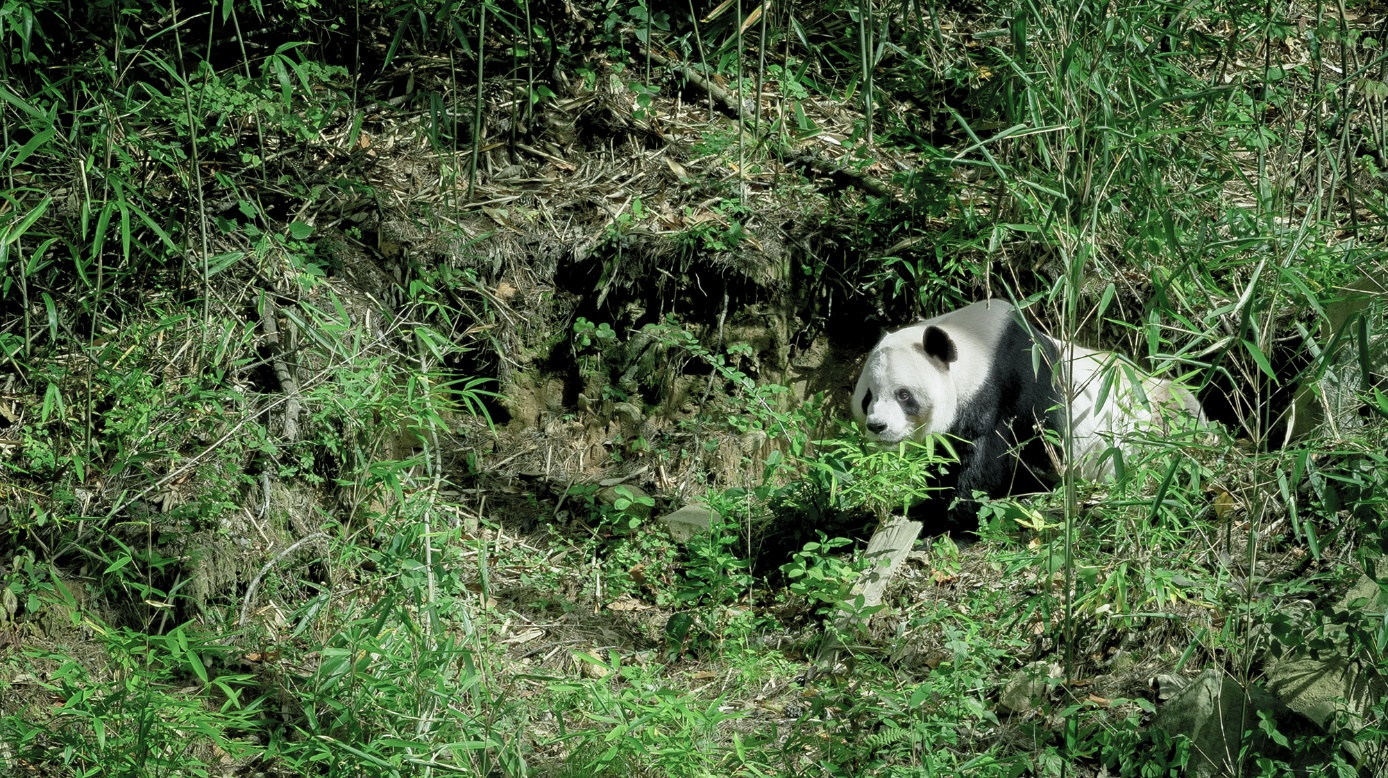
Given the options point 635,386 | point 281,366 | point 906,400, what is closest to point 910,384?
point 906,400

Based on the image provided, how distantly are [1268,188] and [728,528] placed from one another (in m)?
2.72

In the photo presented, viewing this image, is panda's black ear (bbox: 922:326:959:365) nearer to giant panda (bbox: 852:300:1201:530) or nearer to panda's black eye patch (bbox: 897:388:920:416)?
giant panda (bbox: 852:300:1201:530)

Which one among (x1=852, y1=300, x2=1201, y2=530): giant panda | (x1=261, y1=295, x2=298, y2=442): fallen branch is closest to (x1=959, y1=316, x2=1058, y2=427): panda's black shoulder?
(x1=852, y1=300, x2=1201, y2=530): giant panda

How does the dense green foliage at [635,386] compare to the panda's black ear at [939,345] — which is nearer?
the dense green foliage at [635,386]

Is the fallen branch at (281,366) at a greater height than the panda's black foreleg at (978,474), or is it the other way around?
the fallen branch at (281,366)

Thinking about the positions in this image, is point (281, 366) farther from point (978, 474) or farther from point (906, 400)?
point (978, 474)

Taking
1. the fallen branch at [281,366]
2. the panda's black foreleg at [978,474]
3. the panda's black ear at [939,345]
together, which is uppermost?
the panda's black ear at [939,345]

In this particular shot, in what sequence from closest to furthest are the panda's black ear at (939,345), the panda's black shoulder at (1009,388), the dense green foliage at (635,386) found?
the dense green foliage at (635,386) < the panda's black ear at (939,345) < the panda's black shoulder at (1009,388)

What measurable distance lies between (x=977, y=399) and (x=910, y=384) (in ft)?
1.23

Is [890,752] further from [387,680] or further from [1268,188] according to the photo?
[1268,188]

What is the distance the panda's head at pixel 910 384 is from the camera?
4.57m

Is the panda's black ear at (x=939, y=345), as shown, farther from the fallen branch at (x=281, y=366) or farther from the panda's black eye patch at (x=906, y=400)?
the fallen branch at (x=281, y=366)

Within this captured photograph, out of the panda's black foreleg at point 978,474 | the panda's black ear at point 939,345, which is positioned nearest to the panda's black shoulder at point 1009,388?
the panda's black foreleg at point 978,474

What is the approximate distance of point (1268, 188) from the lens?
189 inches
